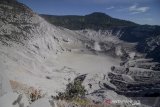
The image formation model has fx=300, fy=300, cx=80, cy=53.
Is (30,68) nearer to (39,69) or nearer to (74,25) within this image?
(39,69)

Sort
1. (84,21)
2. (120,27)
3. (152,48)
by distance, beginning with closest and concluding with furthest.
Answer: (152,48) → (120,27) → (84,21)

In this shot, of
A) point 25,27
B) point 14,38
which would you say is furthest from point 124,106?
point 25,27

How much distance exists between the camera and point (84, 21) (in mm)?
133875

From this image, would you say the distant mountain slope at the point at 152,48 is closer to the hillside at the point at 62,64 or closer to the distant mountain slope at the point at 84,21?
the hillside at the point at 62,64

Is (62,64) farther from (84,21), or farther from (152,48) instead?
(84,21)

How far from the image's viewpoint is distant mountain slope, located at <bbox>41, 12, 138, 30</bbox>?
114m

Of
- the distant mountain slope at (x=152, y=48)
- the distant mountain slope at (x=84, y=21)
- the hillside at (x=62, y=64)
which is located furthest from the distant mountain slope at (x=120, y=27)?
the hillside at (x=62, y=64)

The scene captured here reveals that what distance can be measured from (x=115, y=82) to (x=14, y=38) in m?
A: 18.7

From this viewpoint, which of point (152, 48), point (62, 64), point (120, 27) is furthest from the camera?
point (120, 27)

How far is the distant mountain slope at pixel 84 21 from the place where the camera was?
114 meters

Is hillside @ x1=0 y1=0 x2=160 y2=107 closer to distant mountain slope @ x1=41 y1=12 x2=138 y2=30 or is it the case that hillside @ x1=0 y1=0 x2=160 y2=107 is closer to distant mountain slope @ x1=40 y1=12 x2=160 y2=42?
distant mountain slope @ x1=40 y1=12 x2=160 y2=42

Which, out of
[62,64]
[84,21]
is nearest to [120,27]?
[84,21]

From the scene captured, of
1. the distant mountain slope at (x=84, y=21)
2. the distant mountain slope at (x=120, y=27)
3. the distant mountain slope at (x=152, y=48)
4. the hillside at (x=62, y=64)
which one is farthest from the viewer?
the distant mountain slope at (x=84, y=21)

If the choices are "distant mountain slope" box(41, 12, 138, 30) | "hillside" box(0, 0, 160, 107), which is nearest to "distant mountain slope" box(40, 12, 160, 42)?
"distant mountain slope" box(41, 12, 138, 30)
